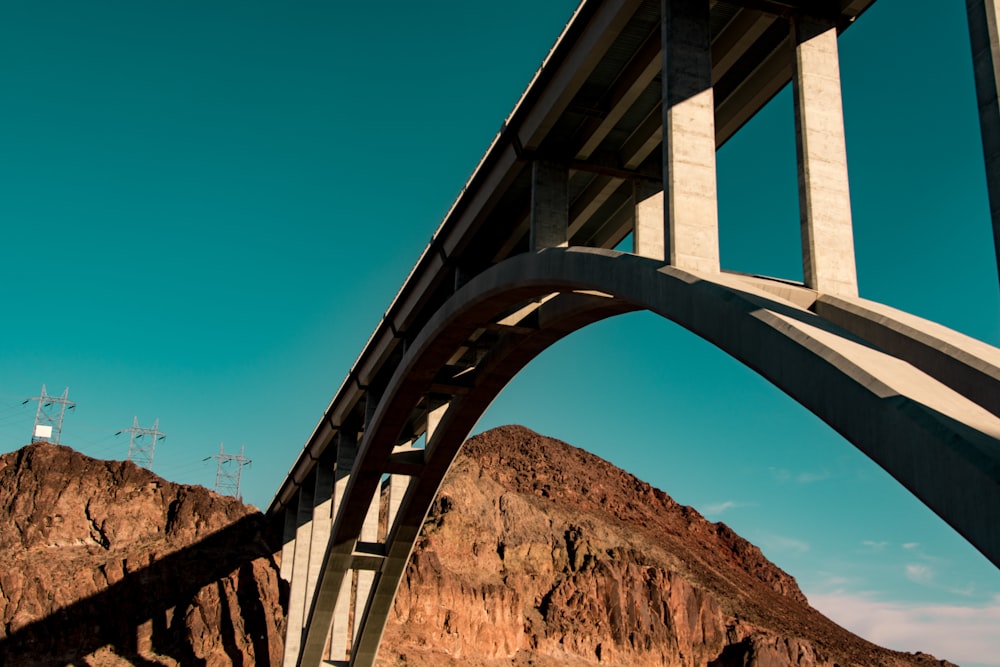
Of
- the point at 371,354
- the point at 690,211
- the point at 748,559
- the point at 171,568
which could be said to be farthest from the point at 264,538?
the point at 748,559

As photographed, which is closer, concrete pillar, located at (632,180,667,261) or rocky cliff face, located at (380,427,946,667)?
concrete pillar, located at (632,180,667,261)

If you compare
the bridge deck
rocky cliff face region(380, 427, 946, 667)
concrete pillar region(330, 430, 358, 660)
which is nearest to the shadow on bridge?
rocky cliff face region(380, 427, 946, 667)

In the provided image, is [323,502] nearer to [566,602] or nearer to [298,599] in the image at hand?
[298,599]

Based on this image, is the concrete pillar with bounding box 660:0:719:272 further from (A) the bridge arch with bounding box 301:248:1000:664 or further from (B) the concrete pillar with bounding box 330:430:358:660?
(B) the concrete pillar with bounding box 330:430:358:660

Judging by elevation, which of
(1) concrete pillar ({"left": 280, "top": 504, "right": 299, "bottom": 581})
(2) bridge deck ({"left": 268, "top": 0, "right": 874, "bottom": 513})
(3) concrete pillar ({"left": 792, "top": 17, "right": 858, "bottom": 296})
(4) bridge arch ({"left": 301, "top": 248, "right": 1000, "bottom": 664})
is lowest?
(4) bridge arch ({"left": 301, "top": 248, "right": 1000, "bottom": 664})

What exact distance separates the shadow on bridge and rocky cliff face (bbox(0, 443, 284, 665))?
0.06 m

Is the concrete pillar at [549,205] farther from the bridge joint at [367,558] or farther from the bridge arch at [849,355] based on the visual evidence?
the bridge joint at [367,558]

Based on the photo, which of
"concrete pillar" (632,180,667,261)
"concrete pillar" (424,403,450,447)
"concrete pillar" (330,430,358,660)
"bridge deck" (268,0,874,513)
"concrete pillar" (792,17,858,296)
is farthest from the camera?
"concrete pillar" (330,430,358,660)

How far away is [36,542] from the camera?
2163 inches

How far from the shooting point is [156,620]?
52.6 metres

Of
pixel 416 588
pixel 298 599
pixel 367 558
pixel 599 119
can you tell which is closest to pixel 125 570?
pixel 416 588

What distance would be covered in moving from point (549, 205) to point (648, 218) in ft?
5.71

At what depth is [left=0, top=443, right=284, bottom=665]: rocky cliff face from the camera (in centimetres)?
5038

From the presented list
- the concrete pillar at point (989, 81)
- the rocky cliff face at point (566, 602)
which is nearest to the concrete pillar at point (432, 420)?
the concrete pillar at point (989, 81)
